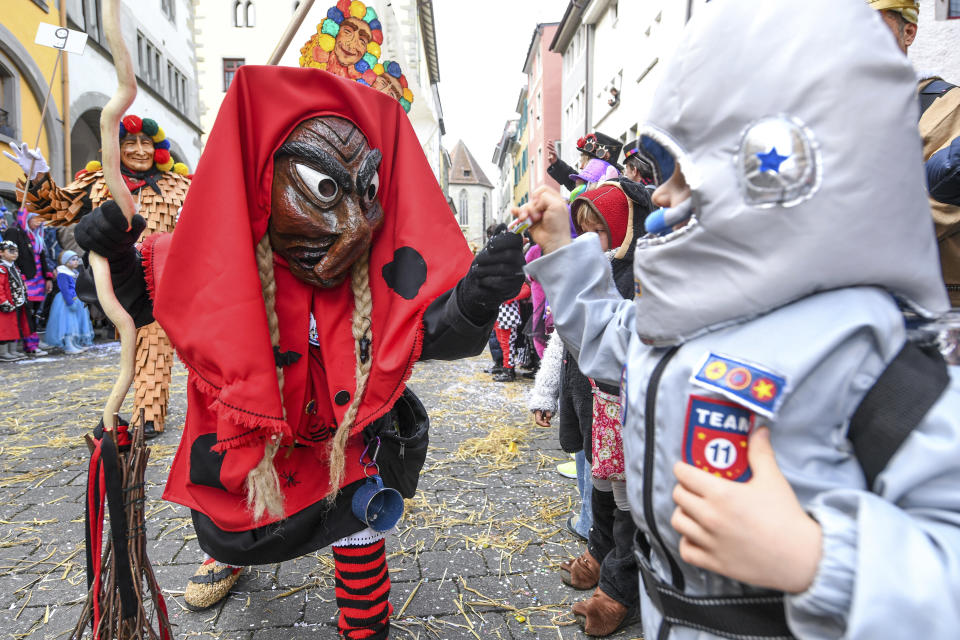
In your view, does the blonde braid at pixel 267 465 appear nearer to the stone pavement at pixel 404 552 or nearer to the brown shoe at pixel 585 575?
the stone pavement at pixel 404 552

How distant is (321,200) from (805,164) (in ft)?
4.39

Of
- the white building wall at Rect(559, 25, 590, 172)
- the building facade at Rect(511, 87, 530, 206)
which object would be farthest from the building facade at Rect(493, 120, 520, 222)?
the white building wall at Rect(559, 25, 590, 172)

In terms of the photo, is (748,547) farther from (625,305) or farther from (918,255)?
(625,305)

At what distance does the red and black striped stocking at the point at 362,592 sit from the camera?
1856 mm

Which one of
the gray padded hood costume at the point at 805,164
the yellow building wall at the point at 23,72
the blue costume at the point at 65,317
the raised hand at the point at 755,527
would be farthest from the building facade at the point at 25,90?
the raised hand at the point at 755,527

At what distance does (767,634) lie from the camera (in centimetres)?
92

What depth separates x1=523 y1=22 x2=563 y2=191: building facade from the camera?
94.2 ft

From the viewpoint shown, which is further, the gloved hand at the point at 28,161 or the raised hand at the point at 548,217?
the gloved hand at the point at 28,161

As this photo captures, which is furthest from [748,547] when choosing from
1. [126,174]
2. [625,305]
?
[126,174]

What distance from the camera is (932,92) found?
2.07 m

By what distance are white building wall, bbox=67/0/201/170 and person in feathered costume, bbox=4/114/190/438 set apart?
10096 mm

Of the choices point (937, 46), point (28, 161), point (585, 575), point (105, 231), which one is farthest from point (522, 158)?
point (105, 231)

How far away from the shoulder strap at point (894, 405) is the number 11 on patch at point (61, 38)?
4377 millimetres

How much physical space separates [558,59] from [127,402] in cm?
2860
